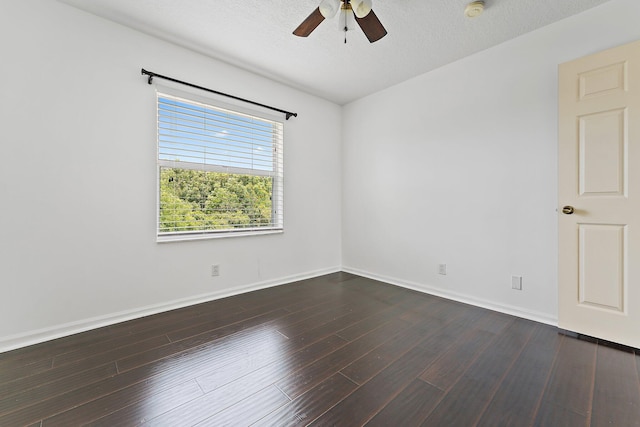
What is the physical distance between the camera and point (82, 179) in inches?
85.7

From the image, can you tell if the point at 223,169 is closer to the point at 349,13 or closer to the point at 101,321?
the point at 101,321

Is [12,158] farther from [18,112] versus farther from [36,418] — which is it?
[36,418]

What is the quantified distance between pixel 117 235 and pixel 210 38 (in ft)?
6.58

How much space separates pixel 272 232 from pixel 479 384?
8.33ft

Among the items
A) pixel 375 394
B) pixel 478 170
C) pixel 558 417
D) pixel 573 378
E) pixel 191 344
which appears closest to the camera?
pixel 558 417

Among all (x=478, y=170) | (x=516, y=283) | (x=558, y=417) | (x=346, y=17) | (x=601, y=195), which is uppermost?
(x=346, y=17)

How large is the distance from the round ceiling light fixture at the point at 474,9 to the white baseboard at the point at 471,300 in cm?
256

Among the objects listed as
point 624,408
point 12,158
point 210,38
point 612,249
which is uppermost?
point 210,38

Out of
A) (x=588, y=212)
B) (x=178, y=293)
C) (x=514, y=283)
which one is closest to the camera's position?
(x=588, y=212)

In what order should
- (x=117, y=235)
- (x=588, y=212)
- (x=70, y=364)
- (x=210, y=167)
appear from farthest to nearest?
(x=210, y=167) → (x=117, y=235) → (x=588, y=212) → (x=70, y=364)

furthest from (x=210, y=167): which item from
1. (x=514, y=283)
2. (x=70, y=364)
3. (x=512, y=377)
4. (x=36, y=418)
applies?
(x=514, y=283)

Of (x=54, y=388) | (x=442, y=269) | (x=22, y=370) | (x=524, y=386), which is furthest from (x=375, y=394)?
(x=22, y=370)

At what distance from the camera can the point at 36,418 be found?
127 centimetres

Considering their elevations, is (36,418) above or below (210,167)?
below
